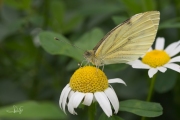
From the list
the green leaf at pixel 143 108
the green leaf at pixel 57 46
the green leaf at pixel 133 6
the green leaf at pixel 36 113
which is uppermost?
the green leaf at pixel 133 6

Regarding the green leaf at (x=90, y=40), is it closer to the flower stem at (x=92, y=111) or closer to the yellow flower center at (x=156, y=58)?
the yellow flower center at (x=156, y=58)

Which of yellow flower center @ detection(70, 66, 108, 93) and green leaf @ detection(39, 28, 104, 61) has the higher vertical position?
green leaf @ detection(39, 28, 104, 61)

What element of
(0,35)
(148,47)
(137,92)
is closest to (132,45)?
(148,47)

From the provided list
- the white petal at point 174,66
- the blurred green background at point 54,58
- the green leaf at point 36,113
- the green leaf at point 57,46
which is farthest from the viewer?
the blurred green background at point 54,58

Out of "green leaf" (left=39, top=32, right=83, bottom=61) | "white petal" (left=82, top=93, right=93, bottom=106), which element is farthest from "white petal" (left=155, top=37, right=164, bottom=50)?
"white petal" (left=82, top=93, right=93, bottom=106)

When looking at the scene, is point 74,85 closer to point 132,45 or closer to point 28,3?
point 132,45

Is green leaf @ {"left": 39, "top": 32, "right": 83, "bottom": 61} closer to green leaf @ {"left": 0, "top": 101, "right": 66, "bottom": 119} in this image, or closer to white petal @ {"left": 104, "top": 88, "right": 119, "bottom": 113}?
white petal @ {"left": 104, "top": 88, "right": 119, "bottom": 113}

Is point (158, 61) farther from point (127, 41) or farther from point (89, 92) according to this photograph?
point (89, 92)

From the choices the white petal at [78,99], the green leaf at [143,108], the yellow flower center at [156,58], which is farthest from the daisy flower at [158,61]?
the white petal at [78,99]
